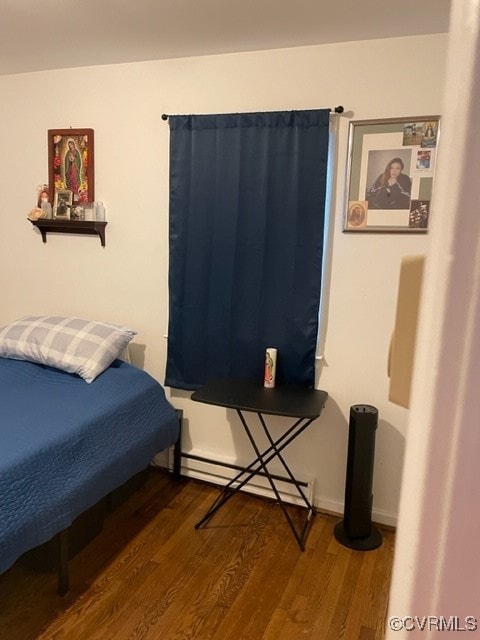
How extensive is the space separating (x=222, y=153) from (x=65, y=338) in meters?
1.30

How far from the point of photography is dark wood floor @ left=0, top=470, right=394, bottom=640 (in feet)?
6.16

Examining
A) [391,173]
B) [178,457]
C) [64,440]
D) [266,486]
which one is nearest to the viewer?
[64,440]

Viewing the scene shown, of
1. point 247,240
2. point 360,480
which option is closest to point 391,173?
point 247,240

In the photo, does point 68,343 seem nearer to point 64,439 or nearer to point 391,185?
point 64,439

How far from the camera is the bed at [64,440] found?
1.75m

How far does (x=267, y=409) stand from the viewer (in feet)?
7.28

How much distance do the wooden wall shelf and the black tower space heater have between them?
1774 mm

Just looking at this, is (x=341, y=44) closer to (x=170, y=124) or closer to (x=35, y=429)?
(x=170, y=124)

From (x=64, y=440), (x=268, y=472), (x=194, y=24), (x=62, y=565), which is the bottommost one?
(x=62, y=565)

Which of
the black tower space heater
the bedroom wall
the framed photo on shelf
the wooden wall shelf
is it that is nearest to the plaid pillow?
the bedroom wall

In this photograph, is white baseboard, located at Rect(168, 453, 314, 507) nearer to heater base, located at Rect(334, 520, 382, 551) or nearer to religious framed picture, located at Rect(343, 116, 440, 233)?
heater base, located at Rect(334, 520, 382, 551)

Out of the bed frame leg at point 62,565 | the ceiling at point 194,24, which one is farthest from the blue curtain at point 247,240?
the bed frame leg at point 62,565

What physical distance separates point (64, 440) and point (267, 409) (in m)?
0.87

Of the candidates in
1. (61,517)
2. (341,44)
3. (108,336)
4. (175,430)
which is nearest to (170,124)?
(341,44)
